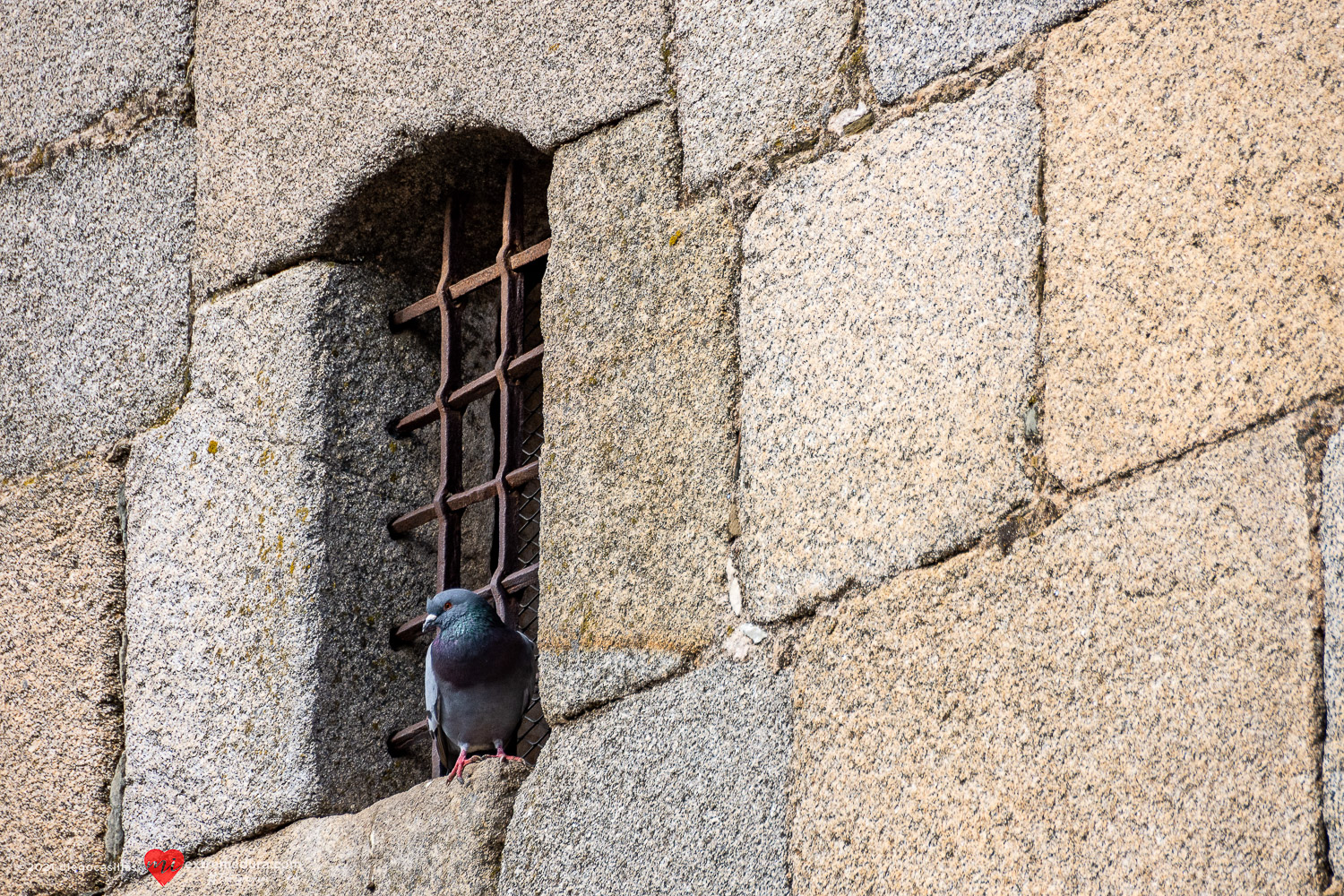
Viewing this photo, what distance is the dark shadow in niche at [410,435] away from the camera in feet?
8.77

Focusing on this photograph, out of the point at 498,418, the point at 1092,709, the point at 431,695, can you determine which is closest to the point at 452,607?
the point at 431,695

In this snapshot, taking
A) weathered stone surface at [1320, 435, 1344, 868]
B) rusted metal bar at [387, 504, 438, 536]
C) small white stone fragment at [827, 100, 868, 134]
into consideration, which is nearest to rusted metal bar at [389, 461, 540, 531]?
rusted metal bar at [387, 504, 438, 536]

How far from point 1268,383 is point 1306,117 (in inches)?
11.1

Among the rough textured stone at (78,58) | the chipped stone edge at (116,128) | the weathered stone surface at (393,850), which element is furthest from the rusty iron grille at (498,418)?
the rough textured stone at (78,58)

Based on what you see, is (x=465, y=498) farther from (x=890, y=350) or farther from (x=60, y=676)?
(x=890, y=350)

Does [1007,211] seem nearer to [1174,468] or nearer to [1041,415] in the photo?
[1041,415]

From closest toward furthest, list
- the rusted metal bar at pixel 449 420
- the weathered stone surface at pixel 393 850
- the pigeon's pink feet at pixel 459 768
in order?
the weathered stone surface at pixel 393 850 → the pigeon's pink feet at pixel 459 768 → the rusted metal bar at pixel 449 420

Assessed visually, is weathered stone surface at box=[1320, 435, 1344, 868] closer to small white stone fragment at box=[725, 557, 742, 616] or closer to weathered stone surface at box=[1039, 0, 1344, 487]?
weathered stone surface at box=[1039, 0, 1344, 487]

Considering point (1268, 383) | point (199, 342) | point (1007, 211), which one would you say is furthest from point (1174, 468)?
point (199, 342)

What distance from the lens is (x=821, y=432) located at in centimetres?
207

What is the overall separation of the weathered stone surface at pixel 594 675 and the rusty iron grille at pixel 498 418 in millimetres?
357

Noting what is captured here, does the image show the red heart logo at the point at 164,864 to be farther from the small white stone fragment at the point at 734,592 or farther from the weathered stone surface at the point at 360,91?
the small white stone fragment at the point at 734,592

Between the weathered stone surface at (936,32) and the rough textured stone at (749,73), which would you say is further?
the rough textured stone at (749,73)

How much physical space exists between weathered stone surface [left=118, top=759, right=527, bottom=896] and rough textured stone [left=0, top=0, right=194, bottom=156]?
1515mm
